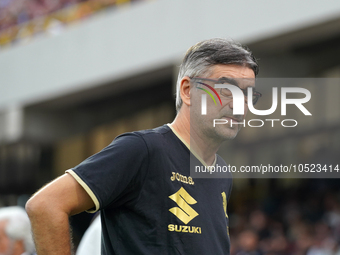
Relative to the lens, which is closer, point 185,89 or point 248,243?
point 185,89

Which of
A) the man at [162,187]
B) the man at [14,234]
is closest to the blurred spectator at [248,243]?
the man at [14,234]

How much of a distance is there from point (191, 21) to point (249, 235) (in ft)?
13.7

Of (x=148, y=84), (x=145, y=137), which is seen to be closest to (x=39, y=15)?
(x=148, y=84)

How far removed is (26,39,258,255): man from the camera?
Answer: 1615 millimetres

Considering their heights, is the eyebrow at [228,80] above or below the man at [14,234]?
above

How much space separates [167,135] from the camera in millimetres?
1891

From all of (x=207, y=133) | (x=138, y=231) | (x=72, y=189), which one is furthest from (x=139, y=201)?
(x=207, y=133)

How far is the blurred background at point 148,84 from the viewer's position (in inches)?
343

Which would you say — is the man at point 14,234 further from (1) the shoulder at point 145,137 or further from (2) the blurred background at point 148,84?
(1) the shoulder at point 145,137

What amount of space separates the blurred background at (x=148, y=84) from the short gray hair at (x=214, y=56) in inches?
144

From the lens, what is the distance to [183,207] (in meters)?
1.79

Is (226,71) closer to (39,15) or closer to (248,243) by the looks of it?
(248,243)

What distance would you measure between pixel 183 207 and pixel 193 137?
30 centimetres

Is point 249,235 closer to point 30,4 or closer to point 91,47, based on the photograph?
point 91,47
